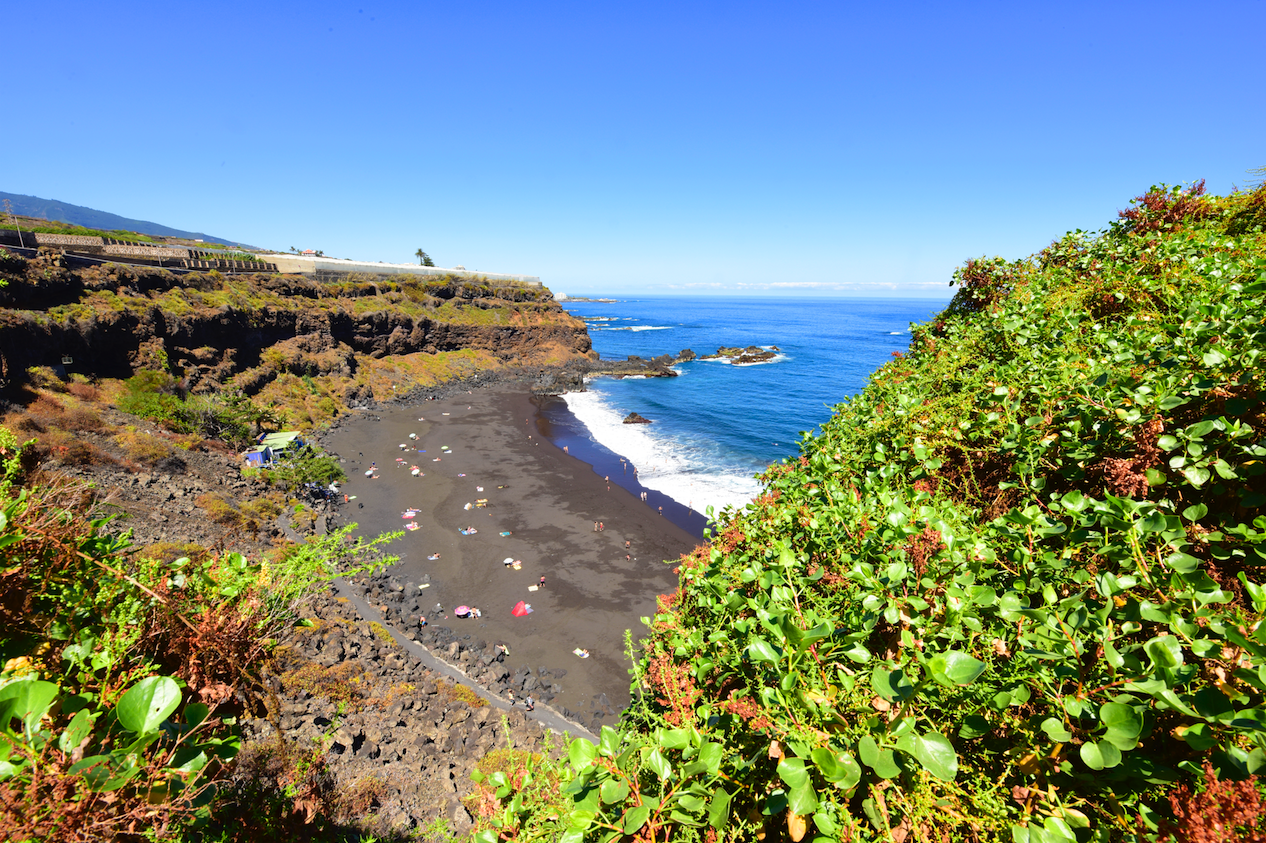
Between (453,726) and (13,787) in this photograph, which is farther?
(453,726)

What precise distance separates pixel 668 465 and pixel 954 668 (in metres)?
32.1

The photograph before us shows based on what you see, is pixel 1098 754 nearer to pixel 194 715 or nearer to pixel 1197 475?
pixel 1197 475

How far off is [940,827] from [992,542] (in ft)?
5.53

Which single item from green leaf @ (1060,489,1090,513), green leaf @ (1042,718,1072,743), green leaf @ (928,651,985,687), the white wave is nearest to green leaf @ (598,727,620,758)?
green leaf @ (928,651,985,687)

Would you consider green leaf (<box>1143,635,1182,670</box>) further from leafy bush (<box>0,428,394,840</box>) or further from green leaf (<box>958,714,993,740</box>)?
leafy bush (<box>0,428,394,840</box>)

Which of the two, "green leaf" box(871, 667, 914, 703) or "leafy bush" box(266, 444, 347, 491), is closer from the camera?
"green leaf" box(871, 667, 914, 703)

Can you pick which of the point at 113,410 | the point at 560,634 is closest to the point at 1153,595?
the point at 560,634

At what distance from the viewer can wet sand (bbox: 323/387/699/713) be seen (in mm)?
15906

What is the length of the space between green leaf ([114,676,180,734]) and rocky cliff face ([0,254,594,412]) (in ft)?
109

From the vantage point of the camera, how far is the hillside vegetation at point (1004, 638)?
5.17ft

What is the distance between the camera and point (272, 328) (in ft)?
138

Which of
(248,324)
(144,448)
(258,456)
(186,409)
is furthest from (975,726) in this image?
(248,324)

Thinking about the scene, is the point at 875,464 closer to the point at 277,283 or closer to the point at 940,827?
the point at 940,827

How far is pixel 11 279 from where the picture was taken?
25.7m
